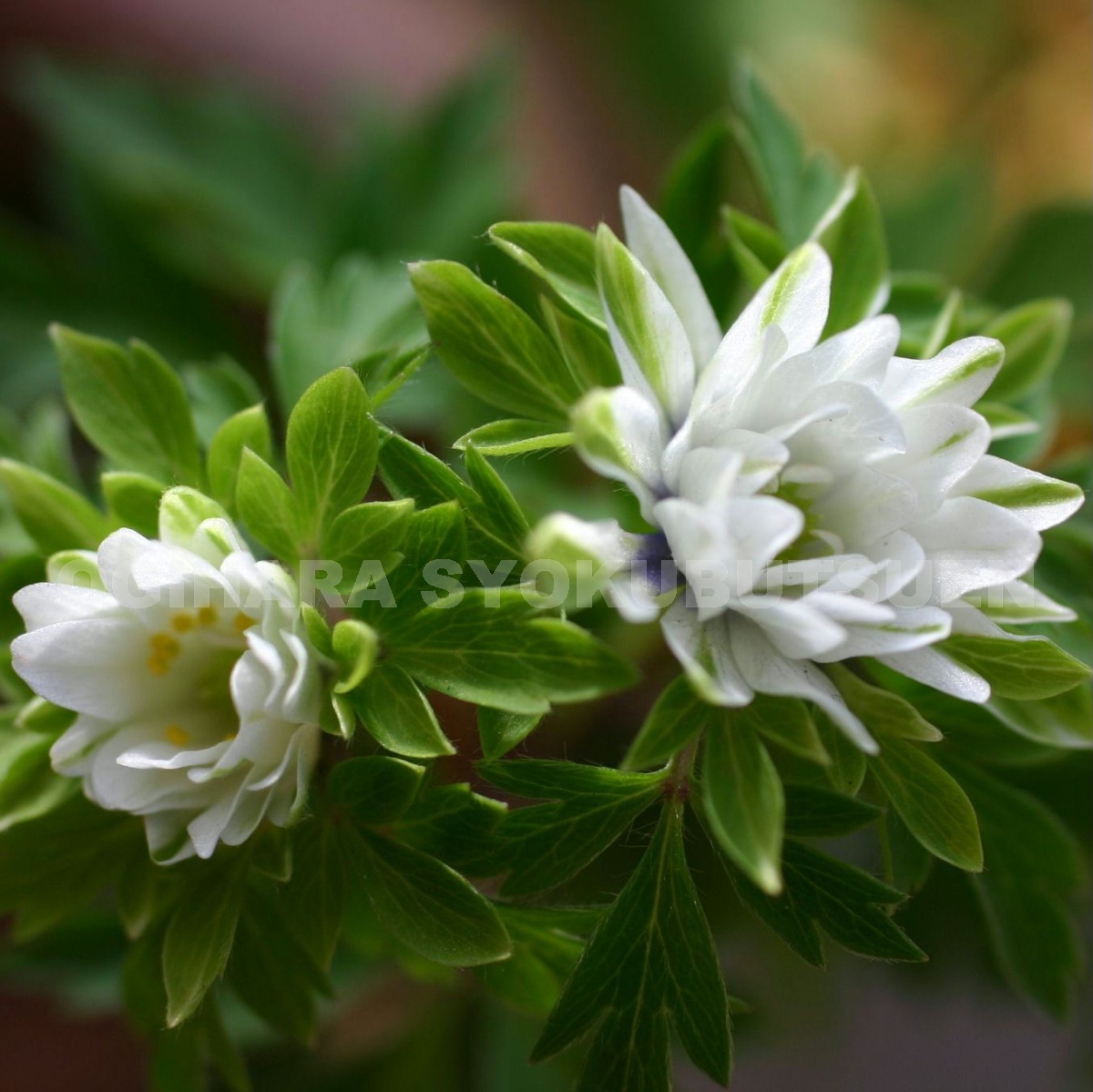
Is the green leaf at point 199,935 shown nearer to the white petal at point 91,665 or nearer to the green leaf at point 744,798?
the white petal at point 91,665

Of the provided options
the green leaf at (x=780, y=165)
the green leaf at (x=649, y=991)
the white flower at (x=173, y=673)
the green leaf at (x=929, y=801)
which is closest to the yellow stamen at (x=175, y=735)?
the white flower at (x=173, y=673)

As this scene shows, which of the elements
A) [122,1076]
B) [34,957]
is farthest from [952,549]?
[122,1076]

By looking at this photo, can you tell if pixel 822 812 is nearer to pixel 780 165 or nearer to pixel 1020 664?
pixel 1020 664

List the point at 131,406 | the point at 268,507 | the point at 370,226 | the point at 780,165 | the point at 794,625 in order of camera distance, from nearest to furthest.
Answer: the point at 794,625 → the point at 268,507 → the point at 131,406 → the point at 780,165 → the point at 370,226

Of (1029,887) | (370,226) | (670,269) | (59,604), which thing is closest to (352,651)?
(59,604)

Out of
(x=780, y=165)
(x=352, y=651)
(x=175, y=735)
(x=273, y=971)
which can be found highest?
(x=780, y=165)

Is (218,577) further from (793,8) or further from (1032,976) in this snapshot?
(793,8)

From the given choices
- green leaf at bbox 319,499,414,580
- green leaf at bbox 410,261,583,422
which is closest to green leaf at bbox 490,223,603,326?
green leaf at bbox 410,261,583,422
